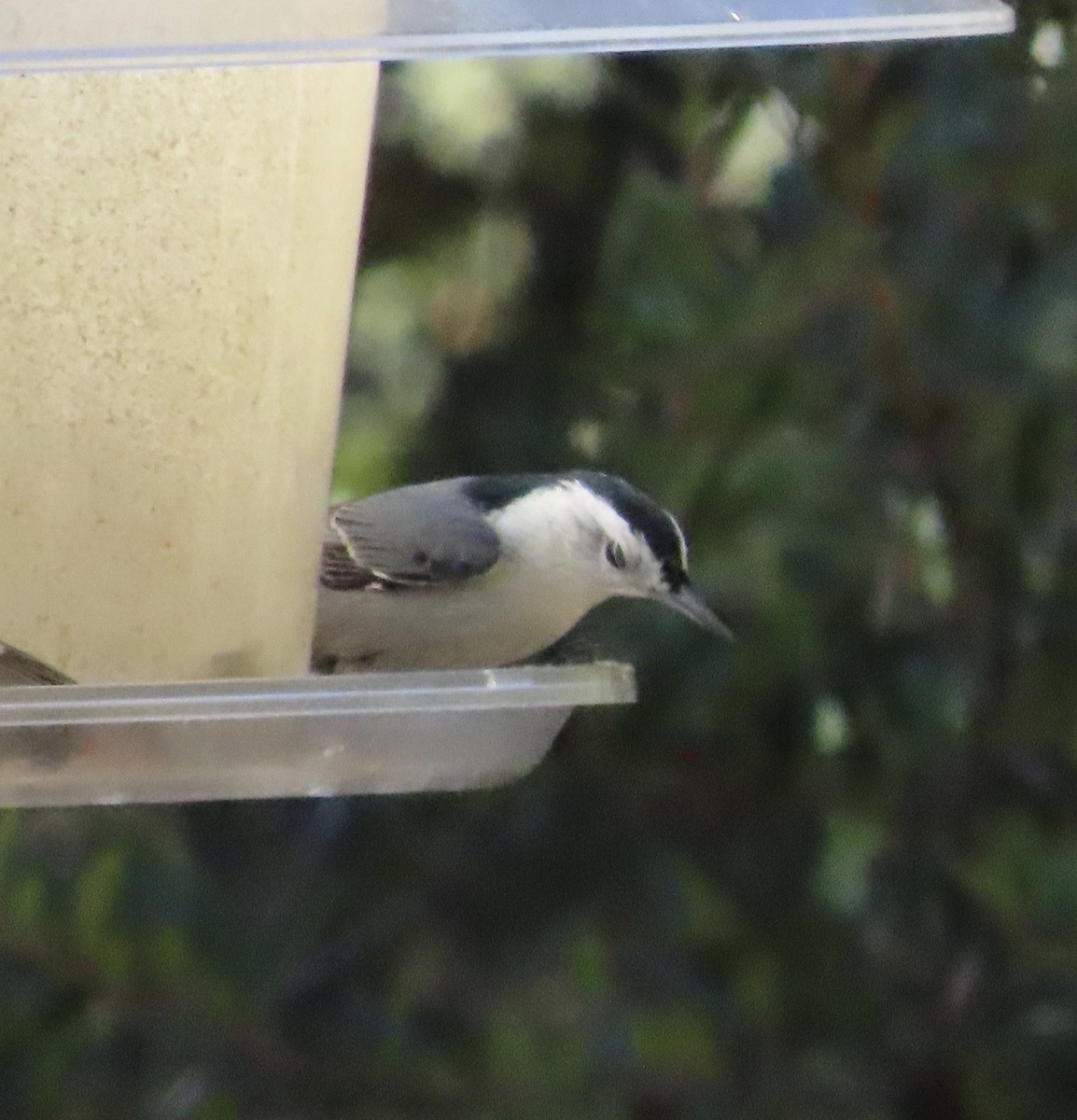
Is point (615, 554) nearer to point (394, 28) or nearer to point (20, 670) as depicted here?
point (20, 670)

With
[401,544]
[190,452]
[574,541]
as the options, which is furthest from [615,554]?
[190,452]

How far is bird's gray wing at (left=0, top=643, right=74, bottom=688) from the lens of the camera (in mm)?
747

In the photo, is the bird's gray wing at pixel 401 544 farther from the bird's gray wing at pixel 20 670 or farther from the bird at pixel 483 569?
the bird's gray wing at pixel 20 670

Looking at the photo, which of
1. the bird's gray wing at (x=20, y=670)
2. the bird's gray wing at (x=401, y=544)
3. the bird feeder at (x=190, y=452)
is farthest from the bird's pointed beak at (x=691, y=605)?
the bird's gray wing at (x=20, y=670)

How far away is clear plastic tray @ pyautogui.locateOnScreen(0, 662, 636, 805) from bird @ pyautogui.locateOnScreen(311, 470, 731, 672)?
269 mm

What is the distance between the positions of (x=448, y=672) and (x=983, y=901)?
0.49 metres

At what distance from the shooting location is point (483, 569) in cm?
105

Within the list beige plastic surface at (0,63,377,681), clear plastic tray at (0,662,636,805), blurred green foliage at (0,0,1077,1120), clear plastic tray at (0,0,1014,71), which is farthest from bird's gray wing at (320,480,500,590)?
clear plastic tray at (0,0,1014,71)

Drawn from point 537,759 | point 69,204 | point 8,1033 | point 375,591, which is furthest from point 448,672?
point 8,1033

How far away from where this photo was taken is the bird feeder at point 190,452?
2.11 ft

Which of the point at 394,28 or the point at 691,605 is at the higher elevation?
the point at 394,28

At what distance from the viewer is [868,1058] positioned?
1112 mm

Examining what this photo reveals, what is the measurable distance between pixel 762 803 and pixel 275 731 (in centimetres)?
56

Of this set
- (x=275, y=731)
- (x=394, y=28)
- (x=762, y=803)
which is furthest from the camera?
(x=762, y=803)
